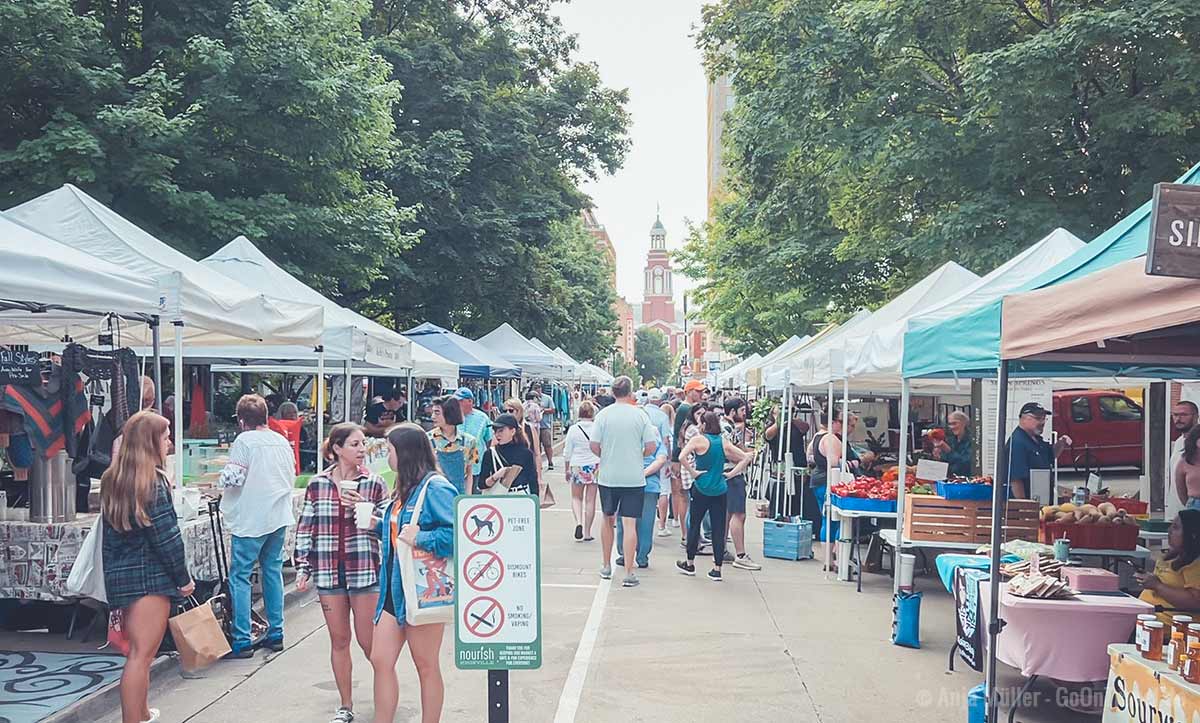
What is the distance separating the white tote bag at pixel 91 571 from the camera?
5.51 metres

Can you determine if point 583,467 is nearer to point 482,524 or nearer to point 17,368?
point 17,368

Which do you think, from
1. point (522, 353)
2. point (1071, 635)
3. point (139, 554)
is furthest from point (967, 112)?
point (522, 353)

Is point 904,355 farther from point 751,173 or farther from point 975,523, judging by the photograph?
point 751,173

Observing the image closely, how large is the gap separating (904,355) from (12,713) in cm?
640

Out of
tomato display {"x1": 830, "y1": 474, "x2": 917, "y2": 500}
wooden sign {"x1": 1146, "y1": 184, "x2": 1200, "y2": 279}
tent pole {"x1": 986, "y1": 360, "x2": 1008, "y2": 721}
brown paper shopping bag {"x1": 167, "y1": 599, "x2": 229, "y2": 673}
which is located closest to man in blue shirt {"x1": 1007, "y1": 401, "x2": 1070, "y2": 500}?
tomato display {"x1": 830, "y1": 474, "x2": 917, "y2": 500}

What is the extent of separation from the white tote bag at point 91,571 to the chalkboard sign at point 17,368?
A: 157cm

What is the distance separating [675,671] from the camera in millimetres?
6941

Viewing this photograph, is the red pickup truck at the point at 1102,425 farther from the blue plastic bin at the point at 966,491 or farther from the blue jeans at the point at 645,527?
the blue plastic bin at the point at 966,491

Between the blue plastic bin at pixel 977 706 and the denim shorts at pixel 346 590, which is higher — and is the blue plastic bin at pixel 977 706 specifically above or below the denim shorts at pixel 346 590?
below

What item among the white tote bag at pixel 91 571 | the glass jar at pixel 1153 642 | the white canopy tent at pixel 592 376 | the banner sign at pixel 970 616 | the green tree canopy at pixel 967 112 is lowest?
the banner sign at pixel 970 616

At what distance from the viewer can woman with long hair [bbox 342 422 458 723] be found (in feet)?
15.7

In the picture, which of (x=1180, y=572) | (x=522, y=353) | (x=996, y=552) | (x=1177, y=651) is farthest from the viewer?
(x=522, y=353)

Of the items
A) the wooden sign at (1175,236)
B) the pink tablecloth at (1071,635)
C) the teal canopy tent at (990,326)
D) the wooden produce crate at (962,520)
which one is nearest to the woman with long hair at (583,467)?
the wooden produce crate at (962,520)

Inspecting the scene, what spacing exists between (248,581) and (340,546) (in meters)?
2.04
